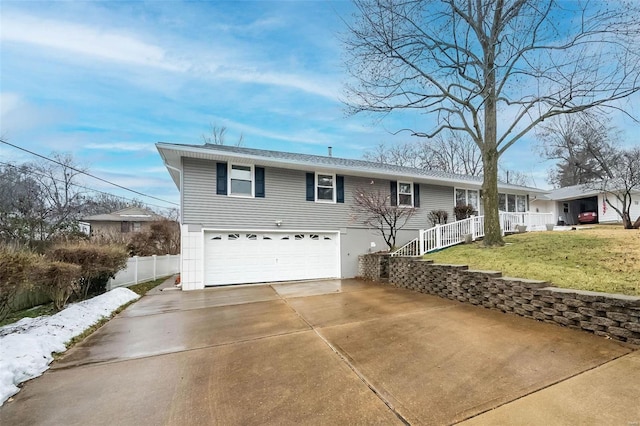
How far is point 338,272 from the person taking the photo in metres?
11.6

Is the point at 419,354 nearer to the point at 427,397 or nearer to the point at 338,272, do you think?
the point at 427,397

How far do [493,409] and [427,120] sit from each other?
1045cm

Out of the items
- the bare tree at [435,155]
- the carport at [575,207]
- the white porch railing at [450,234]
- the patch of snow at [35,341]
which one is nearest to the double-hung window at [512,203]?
A: the white porch railing at [450,234]

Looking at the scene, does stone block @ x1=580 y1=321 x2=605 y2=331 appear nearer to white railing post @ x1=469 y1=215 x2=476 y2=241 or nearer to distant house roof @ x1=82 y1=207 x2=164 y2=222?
white railing post @ x1=469 y1=215 x2=476 y2=241

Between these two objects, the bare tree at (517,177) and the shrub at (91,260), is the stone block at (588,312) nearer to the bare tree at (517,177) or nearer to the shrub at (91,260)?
the shrub at (91,260)

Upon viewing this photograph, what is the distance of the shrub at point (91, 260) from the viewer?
716 cm

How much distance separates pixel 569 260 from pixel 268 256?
28.4 ft

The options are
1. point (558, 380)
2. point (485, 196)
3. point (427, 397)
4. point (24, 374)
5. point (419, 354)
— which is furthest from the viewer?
point (485, 196)

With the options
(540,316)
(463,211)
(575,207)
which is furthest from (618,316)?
(575,207)

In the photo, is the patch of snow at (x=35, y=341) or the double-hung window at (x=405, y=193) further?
the double-hung window at (x=405, y=193)

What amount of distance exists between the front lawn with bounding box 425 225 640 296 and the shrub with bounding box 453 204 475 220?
4.06 metres

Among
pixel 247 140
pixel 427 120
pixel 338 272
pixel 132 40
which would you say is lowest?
pixel 338 272

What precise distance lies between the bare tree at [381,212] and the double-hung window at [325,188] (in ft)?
3.26

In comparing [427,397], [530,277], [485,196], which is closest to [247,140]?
[485,196]
